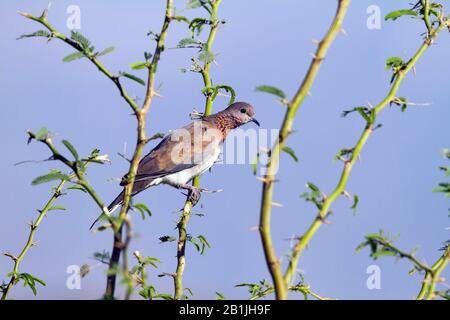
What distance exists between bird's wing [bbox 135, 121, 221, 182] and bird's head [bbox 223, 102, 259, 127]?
636 millimetres

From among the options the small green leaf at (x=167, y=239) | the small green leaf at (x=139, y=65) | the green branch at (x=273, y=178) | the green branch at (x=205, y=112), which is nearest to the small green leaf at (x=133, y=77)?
the small green leaf at (x=139, y=65)

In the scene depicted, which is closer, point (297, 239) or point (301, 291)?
Result: point (297, 239)

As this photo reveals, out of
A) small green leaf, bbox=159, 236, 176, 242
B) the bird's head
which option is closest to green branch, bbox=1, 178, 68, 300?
small green leaf, bbox=159, 236, 176, 242

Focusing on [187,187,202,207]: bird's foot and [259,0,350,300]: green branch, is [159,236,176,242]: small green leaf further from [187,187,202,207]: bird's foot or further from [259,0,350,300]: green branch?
[259,0,350,300]: green branch

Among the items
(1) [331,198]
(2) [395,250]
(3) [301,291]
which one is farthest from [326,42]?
(3) [301,291]

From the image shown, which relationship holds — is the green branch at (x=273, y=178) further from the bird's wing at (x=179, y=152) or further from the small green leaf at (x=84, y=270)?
the bird's wing at (x=179, y=152)

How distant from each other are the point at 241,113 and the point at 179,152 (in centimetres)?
123

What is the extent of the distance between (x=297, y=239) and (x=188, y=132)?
669 cm

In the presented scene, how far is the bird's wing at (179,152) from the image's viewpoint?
821 cm

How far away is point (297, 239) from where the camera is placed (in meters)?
2.31

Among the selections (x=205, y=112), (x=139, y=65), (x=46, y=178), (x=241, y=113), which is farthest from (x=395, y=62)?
(x=241, y=113)
